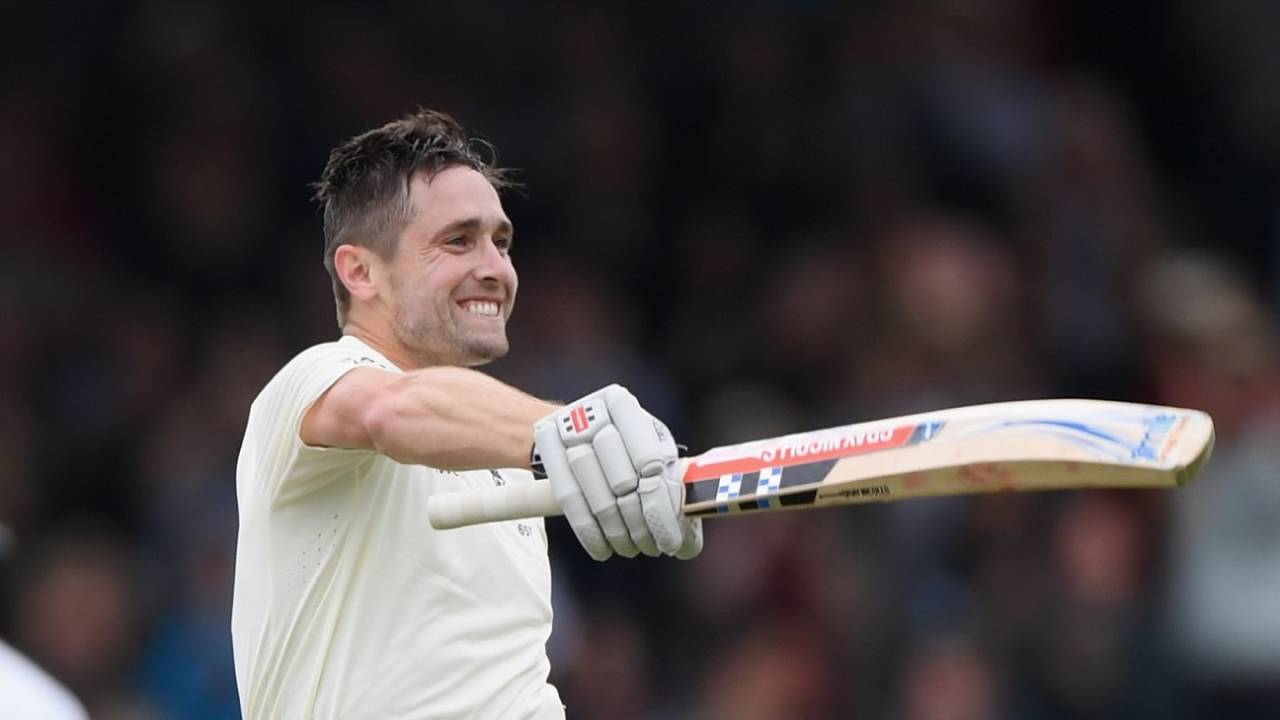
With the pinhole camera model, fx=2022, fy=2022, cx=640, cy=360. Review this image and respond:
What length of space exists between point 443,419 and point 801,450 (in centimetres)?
72

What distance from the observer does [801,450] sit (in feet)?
12.1

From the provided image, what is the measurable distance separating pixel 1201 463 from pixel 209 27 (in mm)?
8297

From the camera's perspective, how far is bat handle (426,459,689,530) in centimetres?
377

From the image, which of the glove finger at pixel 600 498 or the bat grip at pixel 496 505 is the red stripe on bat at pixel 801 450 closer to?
the glove finger at pixel 600 498

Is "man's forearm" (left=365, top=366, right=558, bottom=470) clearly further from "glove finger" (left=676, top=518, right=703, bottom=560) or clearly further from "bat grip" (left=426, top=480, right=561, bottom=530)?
"glove finger" (left=676, top=518, right=703, bottom=560)

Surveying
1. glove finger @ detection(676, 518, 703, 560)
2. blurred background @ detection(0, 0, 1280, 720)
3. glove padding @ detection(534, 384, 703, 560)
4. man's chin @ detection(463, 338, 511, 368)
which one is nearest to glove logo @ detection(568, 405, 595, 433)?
glove padding @ detection(534, 384, 703, 560)

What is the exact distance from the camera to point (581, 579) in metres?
9.18

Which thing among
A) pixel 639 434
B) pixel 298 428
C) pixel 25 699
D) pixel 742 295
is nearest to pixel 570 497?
pixel 639 434

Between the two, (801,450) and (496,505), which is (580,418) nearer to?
(496,505)

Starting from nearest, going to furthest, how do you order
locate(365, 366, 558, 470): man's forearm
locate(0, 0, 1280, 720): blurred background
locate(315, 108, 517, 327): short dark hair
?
locate(365, 366, 558, 470): man's forearm → locate(315, 108, 517, 327): short dark hair → locate(0, 0, 1280, 720): blurred background

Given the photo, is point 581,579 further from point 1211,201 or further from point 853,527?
point 1211,201

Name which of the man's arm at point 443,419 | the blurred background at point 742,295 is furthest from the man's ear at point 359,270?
the blurred background at point 742,295

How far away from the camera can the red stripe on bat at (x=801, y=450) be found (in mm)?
3584

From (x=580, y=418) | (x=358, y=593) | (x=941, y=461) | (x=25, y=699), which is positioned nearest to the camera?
(x=25, y=699)
